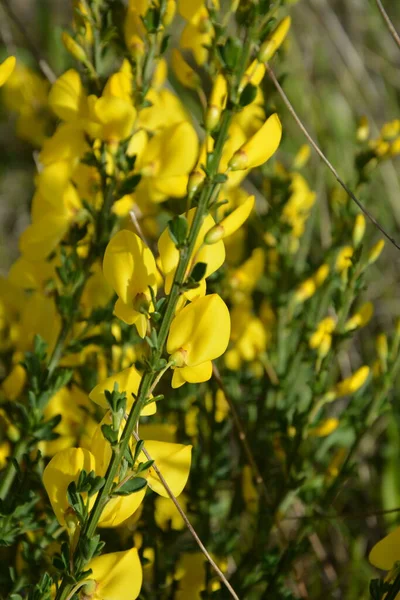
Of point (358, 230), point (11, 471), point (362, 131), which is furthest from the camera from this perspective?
point (362, 131)

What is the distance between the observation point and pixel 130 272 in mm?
533

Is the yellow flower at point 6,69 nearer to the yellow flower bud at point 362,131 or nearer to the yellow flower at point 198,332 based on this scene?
the yellow flower at point 198,332

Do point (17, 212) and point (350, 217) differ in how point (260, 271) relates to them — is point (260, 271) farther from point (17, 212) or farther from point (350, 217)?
point (17, 212)

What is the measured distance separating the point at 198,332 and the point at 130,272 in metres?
0.08

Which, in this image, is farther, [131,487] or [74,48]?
[74,48]

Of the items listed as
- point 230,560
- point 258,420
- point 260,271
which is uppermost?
point 260,271

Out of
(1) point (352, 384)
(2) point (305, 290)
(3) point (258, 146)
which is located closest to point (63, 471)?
(3) point (258, 146)

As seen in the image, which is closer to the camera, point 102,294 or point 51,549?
point 51,549

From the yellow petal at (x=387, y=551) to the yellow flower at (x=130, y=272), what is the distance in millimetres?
249

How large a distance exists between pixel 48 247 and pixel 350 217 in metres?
0.40

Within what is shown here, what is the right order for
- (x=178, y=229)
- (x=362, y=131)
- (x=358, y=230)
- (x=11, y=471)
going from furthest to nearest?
(x=362, y=131)
(x=358, y=230)
(x=11, y=471)
(x=178, y=229)

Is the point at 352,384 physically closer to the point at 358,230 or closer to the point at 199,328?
the point at 358,230

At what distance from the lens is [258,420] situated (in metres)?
0.99

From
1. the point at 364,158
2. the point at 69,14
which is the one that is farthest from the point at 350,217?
the point at 69,14
